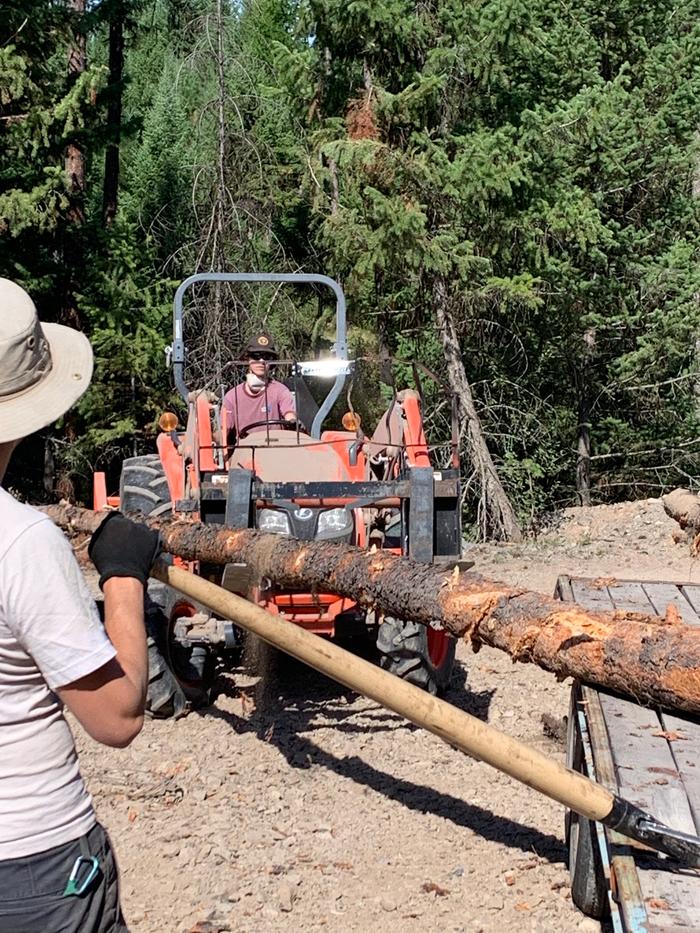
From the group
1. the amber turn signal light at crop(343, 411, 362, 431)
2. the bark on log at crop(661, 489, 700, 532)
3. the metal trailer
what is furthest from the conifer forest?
the metal trailer

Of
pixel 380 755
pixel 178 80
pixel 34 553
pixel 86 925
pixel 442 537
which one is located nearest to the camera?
pixel 34 553

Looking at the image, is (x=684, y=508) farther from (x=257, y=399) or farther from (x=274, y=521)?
(x=274, y=521)

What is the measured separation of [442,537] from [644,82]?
14.9 meters

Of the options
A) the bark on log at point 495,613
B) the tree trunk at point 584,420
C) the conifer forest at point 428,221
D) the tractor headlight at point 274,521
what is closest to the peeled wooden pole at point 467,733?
the bark on log at point 495,613

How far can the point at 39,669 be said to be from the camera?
7.12 feet

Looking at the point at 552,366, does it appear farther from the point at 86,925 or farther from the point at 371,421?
the point at 86,925

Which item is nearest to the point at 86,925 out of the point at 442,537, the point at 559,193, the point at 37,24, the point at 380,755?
the point at 380,755

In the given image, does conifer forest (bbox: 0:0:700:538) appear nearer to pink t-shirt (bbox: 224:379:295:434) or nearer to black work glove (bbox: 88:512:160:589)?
pink t-shirt (bbox: 224:379:295:434)

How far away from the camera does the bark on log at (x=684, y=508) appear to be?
14.2 meters

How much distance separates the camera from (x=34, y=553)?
2078mm

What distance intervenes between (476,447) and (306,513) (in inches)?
385

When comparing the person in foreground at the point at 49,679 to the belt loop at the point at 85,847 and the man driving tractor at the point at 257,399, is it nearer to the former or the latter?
the belt loop at the point at 85,847

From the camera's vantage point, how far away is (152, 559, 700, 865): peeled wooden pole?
10.5ft

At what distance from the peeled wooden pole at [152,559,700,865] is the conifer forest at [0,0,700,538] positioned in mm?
11992
